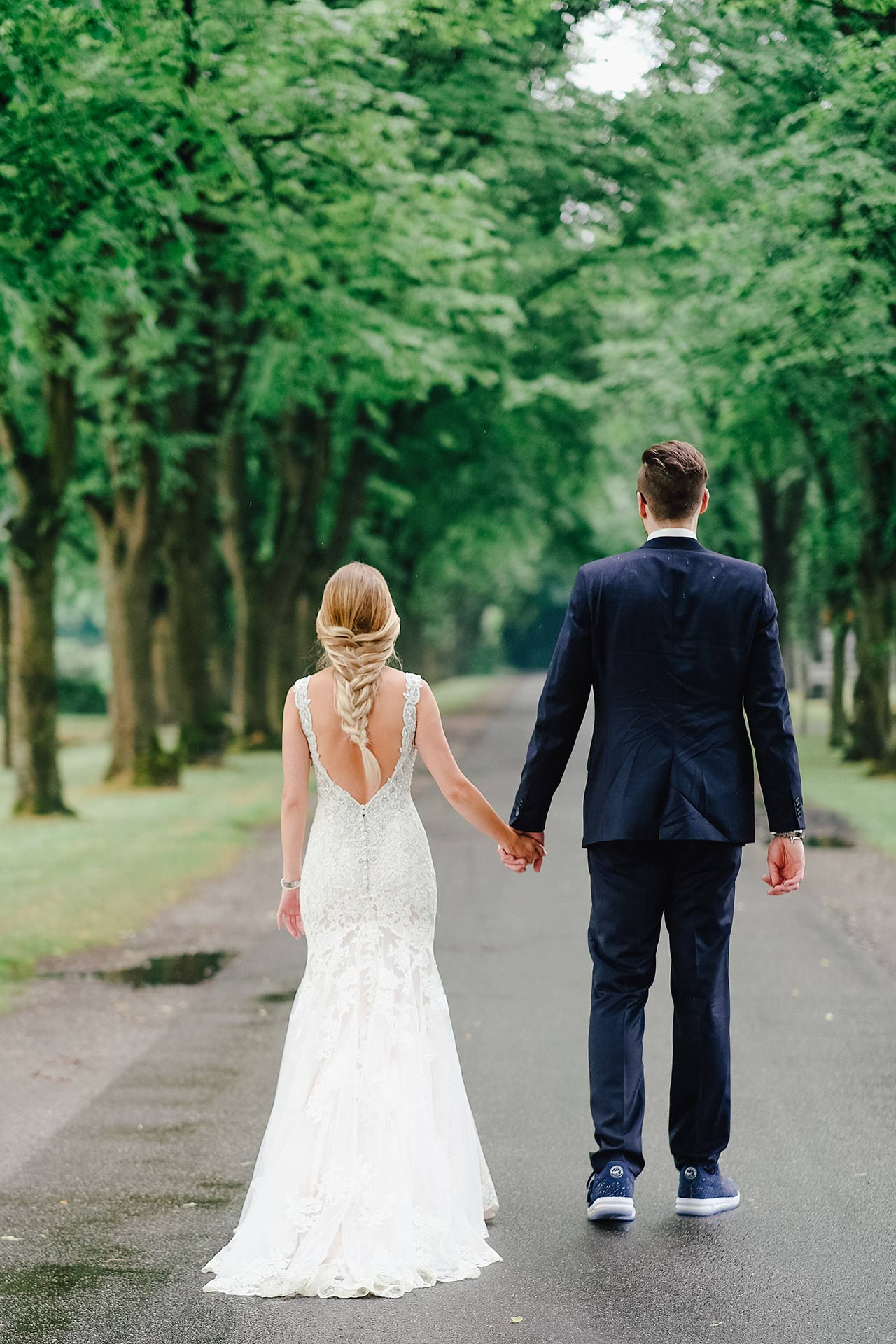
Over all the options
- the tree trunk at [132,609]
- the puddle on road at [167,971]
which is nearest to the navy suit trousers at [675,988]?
the puddle on road at [167,971]

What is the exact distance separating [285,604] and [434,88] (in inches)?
597

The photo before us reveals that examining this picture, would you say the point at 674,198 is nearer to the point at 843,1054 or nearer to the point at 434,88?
the point at 434,88

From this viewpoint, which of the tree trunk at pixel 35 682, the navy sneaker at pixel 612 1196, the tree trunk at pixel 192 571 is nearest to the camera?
the navy sneaker at pixel 612 1196

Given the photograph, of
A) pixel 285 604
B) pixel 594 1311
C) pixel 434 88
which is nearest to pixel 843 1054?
pixel 594 1311

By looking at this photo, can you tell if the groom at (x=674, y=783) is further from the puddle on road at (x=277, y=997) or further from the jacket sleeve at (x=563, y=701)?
the puddle on road at (x=277, y=997)

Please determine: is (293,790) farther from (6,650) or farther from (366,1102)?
(6,650)

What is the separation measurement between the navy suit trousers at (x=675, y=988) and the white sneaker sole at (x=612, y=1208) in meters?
0.12

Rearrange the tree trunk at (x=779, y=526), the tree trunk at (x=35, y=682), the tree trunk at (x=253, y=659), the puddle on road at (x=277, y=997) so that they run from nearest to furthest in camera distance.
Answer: the puddle on road at (x=277, y=997), the tree trunk at (x=35, y=682), the tree trunk at (x=253, y=659), the tree trunk at (x=779, y=526)

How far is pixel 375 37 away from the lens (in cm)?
1089

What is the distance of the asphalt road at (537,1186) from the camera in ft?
13.2

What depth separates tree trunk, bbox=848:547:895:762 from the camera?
22.6 meters

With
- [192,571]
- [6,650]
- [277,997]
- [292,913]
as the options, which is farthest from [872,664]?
[292,913]

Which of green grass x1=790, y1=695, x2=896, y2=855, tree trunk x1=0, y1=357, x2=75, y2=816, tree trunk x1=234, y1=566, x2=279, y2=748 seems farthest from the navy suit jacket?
tree trunk x1=234, y1=566, x2=279, y2=748

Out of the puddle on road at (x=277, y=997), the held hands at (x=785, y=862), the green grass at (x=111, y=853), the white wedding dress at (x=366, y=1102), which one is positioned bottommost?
the green grass at (x=111, y=853)
